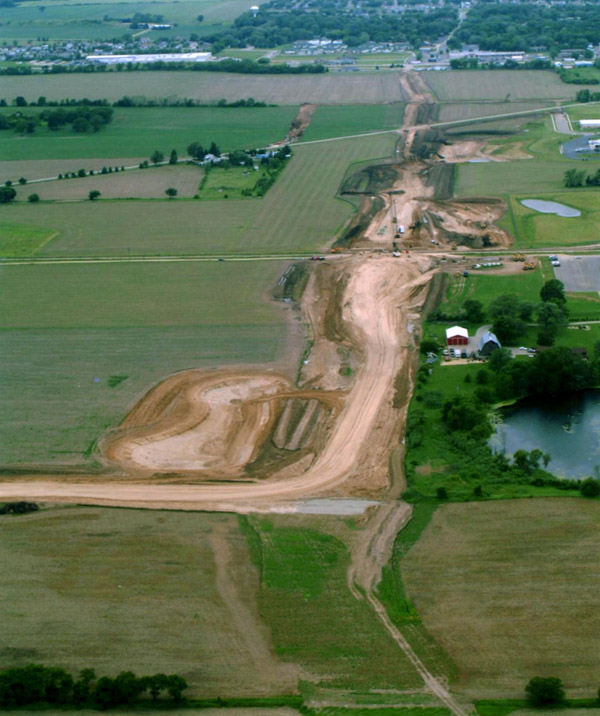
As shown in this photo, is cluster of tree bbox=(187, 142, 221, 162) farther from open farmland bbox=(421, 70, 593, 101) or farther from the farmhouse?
the farmhouse

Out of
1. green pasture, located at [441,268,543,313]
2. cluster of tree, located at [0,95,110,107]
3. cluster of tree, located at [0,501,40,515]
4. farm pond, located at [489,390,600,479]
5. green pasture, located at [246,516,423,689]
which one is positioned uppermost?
cluster of tree, located at [0,95,110,107]

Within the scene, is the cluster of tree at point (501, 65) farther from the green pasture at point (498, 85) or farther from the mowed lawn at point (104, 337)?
the mowed lawn at point (104, 337)

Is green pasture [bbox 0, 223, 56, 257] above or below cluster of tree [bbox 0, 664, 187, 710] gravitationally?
above

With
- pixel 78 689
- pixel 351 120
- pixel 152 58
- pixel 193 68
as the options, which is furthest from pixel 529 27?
pixel 78 689

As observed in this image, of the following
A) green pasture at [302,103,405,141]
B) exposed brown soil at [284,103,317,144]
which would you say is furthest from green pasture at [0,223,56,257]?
green pasture at [302,103,405,141]

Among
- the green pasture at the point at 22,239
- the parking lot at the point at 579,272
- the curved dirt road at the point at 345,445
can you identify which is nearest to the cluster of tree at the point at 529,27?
the parking lot at the point at 579,272

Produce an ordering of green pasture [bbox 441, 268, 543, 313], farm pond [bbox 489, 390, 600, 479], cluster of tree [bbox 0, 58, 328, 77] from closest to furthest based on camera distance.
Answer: farm pond [bbox 489, 390, 600, 479] < green pasture [bbox 441, 268, 543, 313] < cluster of tree [bbox 0, 58, 328, 77]
